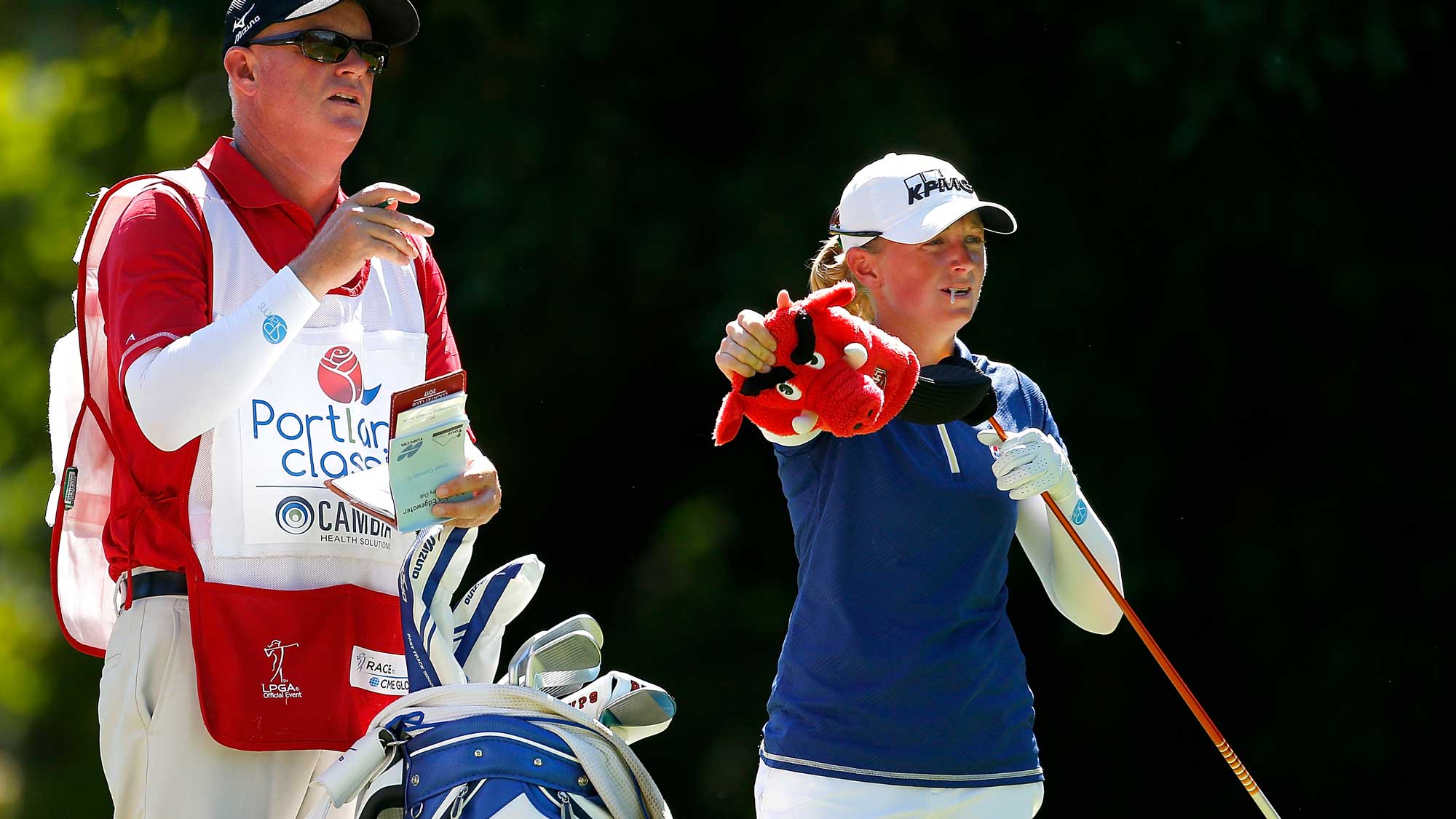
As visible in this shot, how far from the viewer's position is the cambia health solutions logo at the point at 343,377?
2588 mm

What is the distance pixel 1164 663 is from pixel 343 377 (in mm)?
1356

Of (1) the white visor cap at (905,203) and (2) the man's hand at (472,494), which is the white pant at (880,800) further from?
(1) the white visor cap at (905,203)

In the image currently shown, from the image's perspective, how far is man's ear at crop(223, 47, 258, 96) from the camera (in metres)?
2.66

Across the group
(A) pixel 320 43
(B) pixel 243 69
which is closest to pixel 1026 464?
(A) pixel 320 43

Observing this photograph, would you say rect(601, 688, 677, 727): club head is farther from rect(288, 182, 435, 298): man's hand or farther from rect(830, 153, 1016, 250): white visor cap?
rect(830, 153, 1016, 250): white visor cap

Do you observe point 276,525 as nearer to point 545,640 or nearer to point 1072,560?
point 545,640

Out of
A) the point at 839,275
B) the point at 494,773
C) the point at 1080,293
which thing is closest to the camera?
the point at 494,773

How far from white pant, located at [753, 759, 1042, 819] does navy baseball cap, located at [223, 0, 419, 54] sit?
133 centimetres

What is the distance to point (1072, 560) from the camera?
9.23 ft

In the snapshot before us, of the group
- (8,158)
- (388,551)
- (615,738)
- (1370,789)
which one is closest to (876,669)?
(615,738)

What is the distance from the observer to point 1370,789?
5289mm

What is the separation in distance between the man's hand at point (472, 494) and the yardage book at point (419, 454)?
1cm

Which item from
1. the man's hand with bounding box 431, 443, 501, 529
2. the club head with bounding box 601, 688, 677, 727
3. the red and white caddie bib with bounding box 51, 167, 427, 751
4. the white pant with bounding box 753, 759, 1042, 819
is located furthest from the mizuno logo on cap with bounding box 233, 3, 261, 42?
the white pant with bounding box 753, 759, 1042, 819

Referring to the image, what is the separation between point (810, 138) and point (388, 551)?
317cm
